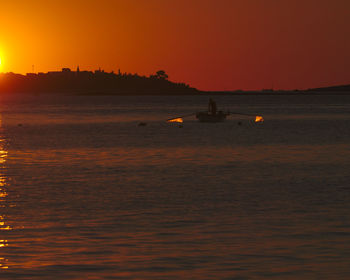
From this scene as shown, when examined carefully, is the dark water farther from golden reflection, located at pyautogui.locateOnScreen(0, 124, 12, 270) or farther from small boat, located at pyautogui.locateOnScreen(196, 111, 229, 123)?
small boat, located at pyautogui.locateOnScreen(196, 111, 229, 123)

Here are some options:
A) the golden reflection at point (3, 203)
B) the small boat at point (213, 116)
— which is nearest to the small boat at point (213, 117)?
the small boat at point (213, 116)

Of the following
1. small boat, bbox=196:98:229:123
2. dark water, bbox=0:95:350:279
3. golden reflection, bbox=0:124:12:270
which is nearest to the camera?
dark water, bbox=0:95:350:279

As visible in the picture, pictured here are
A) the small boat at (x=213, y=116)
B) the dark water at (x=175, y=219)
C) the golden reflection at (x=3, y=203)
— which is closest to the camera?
the dark water at (x=175, y=219)

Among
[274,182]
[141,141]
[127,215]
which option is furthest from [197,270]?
[141,141]

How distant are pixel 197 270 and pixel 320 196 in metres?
14.3

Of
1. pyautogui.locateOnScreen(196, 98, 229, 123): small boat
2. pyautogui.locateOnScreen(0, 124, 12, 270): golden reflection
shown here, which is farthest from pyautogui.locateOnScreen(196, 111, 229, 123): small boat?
pyautogui.locateOnScreen(0, 124, 12, 270): golden reflection

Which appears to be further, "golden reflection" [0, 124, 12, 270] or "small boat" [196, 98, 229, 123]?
"small boat" [196, 98, 229, 123]

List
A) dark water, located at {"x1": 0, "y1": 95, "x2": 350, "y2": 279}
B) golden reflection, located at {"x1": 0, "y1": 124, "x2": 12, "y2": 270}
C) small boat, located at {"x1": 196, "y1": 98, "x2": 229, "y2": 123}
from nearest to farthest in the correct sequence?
dark water, located at {"x1": 0, "y1": 95, "x2": 350, "y2": 279} < golden reflection, located at {"x1": 0, "y1": 124, "x2": 12, "y2": 270} < small boat, located at {"x1": 196, "y1": 98, "x2": 229, "y2": 123}

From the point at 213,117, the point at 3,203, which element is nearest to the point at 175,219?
the point at 3,203

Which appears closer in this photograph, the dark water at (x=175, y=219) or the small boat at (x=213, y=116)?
the dark water at (x=175, y=219)

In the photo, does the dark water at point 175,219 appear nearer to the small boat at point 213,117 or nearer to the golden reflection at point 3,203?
the golden reflection at point 3,203

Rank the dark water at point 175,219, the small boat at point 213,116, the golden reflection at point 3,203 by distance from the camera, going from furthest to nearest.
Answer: the small boat at point 213,116, the golden reflection at point 3,203, the dark water at point 175,219

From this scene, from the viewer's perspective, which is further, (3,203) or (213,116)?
(213,116)

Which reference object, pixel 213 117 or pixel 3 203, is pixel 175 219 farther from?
pixel 213 117
